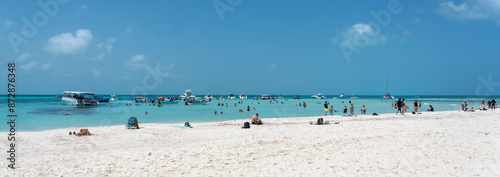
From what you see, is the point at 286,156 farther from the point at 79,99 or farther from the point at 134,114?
the point at 79,99

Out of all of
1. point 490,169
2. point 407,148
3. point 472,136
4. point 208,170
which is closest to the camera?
point 490,169

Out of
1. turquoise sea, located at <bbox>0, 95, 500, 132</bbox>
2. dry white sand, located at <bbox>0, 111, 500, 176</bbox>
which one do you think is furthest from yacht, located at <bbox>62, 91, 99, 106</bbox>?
dry white sand, located at <bbox>0, 111, 500, 176</bbox>

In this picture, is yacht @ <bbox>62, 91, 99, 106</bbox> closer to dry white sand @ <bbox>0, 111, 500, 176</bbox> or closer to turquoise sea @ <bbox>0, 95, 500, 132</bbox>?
turquoise sea @ <bbox>0, 95, 500, 132</bbox>

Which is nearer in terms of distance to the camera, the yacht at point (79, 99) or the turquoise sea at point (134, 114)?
the turquoise sea at point (134, 114)

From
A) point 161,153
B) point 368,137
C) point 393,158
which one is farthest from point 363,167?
point 161,153

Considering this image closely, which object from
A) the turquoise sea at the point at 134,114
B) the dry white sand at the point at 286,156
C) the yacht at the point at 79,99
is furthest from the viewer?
the yacht at the point at 79,99

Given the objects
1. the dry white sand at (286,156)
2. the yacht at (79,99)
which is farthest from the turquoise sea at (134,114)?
the dry white sand at (286,156)

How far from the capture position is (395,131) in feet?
47.4

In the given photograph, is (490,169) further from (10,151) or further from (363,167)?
(10,151)

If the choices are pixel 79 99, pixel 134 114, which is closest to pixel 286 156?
pixel 134 114

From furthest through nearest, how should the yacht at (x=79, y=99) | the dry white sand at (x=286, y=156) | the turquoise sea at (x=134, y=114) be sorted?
the yacht at (x=79, y=99), the turquoise sea at (x=134, y=114), the dry white sand at (x=286, y=156)

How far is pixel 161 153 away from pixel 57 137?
7902mm

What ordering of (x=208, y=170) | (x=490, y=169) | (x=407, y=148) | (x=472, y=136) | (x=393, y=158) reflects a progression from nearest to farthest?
(x=490, y=169)
(x=208, y=170)
(x=393, y=158)
(x=407, y=148)
(x=472, y=136)

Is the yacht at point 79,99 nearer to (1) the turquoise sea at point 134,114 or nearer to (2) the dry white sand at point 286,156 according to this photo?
(1) the turquoise sea at point 134,114
